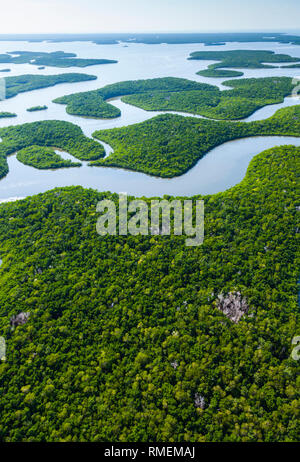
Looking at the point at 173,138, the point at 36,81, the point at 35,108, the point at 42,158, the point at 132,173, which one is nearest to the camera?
the point at 132,173

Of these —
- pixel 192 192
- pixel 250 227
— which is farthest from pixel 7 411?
pixel 192 192

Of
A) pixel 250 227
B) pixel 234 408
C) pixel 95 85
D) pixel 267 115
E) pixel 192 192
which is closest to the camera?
pixel 234 408

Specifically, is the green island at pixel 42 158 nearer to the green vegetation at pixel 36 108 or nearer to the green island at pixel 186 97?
the green island at pixel 186 97

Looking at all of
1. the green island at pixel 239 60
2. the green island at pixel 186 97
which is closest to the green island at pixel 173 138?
the green island at pixel 186 97

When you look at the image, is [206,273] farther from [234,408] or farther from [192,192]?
[192,192]

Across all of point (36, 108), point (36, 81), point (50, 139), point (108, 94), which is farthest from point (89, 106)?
point (36, 81)

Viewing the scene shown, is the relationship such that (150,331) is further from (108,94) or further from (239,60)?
(239,60)
